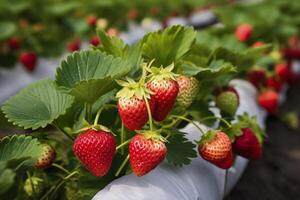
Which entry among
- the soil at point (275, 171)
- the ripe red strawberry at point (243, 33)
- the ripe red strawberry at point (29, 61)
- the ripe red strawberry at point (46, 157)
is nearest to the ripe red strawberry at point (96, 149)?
the ripe red strawberry at point (46, 157)

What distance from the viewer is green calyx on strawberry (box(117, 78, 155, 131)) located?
1653mm

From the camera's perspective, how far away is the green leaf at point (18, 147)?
162cm

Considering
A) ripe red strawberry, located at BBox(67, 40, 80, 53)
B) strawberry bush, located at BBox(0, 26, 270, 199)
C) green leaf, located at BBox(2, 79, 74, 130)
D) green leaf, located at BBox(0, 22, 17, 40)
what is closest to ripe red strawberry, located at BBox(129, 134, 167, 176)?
strawberry bush, located at BBox(0, 26, 270, 199)

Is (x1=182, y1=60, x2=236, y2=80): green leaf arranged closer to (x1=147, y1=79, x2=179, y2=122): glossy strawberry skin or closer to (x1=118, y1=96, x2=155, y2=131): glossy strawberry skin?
(x1=147, y1=79, x2=179, y2=122): glossy strawberry skin

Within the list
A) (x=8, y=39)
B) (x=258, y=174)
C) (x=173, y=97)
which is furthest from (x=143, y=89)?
(x=8, y=39)

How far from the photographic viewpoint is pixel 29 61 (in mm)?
4195

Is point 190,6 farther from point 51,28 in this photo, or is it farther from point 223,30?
point 223,30

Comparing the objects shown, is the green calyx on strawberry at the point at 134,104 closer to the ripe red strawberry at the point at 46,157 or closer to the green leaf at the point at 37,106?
the green leaf at the point at 37,106

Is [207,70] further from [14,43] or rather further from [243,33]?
[14,43]

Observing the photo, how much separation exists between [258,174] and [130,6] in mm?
3364

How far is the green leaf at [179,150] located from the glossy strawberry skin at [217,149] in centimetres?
4

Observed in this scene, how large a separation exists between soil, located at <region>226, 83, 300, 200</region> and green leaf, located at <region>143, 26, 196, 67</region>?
0.83m

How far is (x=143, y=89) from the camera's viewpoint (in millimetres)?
1680

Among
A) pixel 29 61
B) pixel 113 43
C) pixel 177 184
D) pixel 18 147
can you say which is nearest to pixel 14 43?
pixel 29 61
